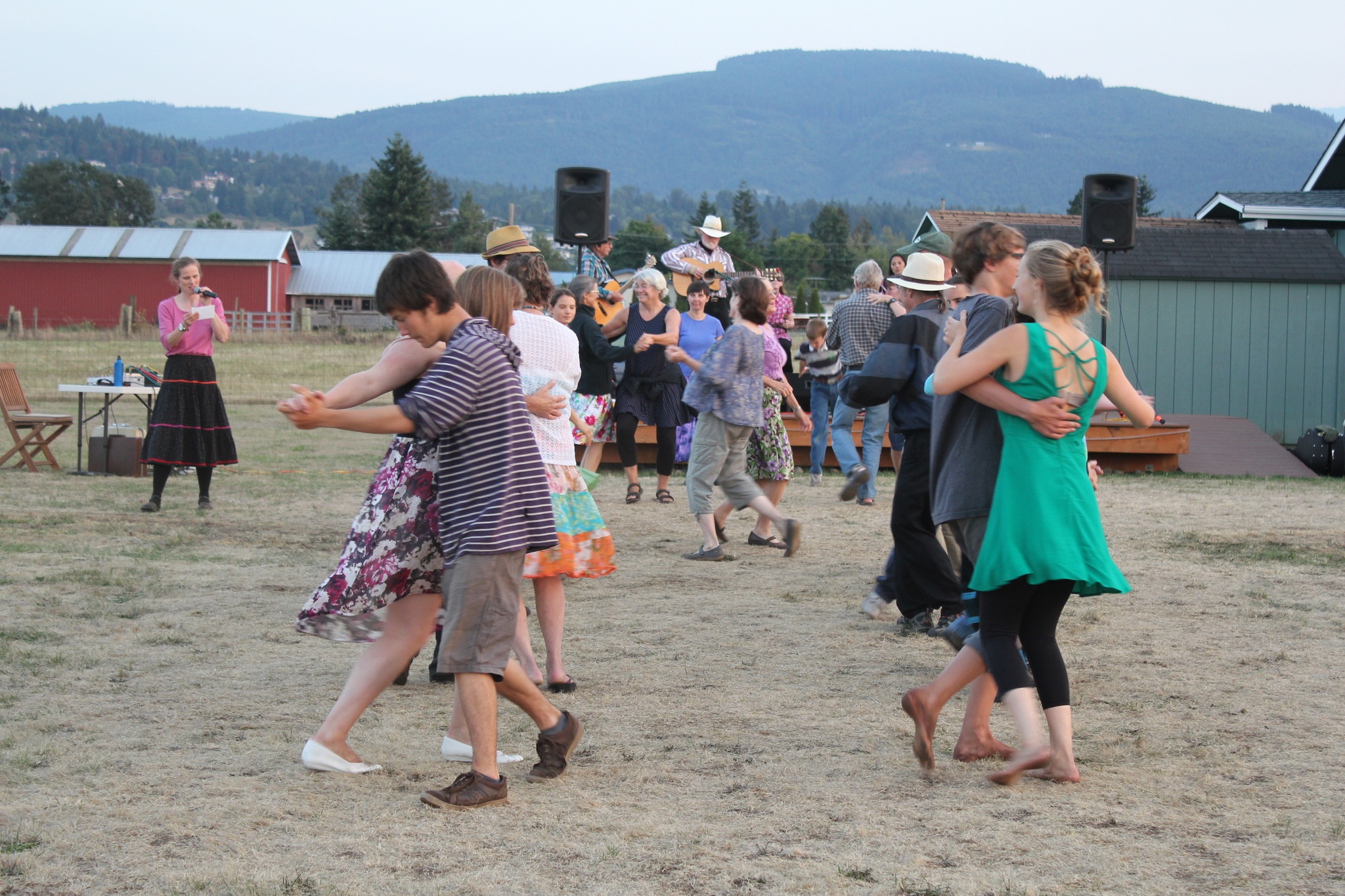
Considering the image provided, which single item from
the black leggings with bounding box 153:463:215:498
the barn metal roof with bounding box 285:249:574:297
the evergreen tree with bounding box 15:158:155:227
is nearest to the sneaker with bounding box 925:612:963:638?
the black leggings with bounding box 153:463:215:498

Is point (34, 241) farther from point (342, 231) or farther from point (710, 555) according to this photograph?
point (710, 555)

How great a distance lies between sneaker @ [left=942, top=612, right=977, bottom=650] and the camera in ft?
14.4

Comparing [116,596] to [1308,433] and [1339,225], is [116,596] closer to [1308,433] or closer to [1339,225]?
[1308,433]

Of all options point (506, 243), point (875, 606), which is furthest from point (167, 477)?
point (875, 606)

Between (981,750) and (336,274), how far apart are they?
60.7 metres

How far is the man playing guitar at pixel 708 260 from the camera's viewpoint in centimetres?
1105

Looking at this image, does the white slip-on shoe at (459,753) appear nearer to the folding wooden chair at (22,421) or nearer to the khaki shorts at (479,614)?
the khaki shorts at (479,614)

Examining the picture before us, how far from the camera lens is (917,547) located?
17.2ft

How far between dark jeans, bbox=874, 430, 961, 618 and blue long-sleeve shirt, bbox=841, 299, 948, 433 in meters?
0.10

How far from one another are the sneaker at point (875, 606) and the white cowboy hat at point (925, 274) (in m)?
1.47

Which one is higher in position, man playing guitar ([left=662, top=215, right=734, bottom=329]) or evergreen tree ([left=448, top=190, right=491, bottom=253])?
evergreen tree ([left=448, top=190, right=491, bottom=253])

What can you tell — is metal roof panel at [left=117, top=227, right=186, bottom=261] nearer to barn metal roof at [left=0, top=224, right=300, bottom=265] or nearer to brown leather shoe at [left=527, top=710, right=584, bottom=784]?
barn metal roof at [left=0, top=224, right=300, bottom=265]

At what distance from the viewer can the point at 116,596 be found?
5934 millimetres

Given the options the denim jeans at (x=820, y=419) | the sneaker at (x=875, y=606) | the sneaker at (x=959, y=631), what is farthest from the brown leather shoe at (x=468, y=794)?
the denim jeans at (x=820, y=419)
